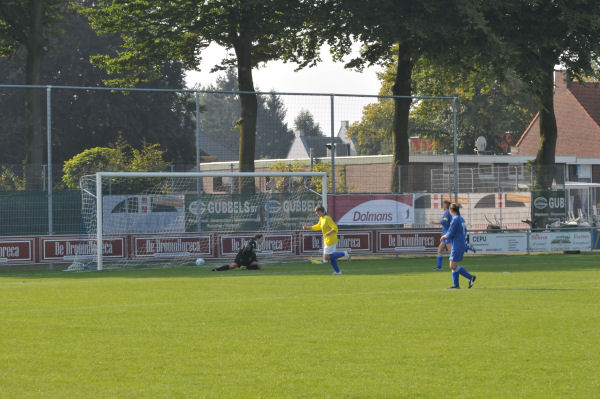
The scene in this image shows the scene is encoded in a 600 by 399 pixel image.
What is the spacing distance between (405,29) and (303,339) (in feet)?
79.8

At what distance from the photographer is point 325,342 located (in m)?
11.0

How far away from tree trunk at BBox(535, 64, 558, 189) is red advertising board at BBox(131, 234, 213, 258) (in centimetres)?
1448

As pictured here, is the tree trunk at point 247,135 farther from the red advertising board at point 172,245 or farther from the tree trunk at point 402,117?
the tree trunk at point 402,117

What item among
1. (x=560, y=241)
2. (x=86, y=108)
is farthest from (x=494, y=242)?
(x=86, y=108)

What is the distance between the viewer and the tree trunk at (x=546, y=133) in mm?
34656

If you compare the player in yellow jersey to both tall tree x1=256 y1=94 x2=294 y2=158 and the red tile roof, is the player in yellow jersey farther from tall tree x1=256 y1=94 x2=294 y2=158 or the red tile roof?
the red tile roof

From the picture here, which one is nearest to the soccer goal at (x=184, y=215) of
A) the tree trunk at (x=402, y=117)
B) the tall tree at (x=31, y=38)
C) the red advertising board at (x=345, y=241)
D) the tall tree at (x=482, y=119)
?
the red advertising board at (x=345, y=241)

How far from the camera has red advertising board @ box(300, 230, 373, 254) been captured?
29219 millimetres

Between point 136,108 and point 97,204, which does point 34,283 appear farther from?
point 136,108

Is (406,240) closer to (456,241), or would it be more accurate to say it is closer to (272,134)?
(272,134)

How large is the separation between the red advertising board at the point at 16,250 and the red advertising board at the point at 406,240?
11729 millimetres

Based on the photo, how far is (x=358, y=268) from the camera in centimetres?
2572

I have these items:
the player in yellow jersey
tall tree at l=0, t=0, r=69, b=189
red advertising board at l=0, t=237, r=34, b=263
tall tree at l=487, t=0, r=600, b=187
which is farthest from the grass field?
tall tree at l=487, t=0, r=600, b=187

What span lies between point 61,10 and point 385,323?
2516cm
